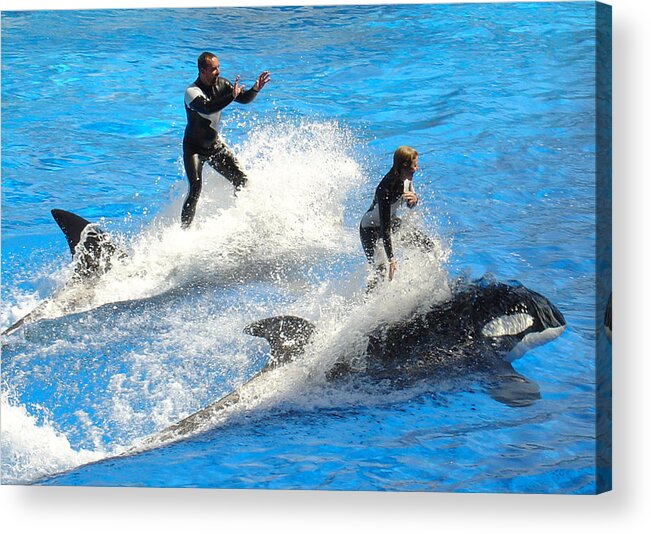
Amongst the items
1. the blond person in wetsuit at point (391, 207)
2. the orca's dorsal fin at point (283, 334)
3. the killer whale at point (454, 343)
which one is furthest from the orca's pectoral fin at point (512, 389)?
the orca's dorsal fin at point (283, 334)

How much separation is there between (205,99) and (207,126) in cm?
26

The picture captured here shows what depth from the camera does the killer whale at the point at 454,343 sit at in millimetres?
5992

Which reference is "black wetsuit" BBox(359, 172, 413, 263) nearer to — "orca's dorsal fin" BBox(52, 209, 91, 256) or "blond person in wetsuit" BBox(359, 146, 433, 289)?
"blond person in wetsuit" BBox(359, 146, 433, 289)

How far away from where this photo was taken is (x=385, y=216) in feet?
20.2

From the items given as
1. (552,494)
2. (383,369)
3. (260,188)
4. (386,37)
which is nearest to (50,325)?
(260,188)

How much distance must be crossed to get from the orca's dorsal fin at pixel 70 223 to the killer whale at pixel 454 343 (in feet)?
4.98

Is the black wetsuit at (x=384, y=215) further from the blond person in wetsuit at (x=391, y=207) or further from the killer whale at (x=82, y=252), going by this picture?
the killer whale at (x=82, y=252)

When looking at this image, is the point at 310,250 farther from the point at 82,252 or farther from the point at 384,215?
the point at 82,252

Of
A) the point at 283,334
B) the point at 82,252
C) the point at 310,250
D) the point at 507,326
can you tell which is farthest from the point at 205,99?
the point at 507,326

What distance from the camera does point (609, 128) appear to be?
18.3 feet

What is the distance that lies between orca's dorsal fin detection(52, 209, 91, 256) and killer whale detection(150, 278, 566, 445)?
1.52 meters

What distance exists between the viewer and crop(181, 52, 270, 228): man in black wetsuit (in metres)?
6.44

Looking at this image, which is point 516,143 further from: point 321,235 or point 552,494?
point 552,494

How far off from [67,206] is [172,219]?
2.21ft
